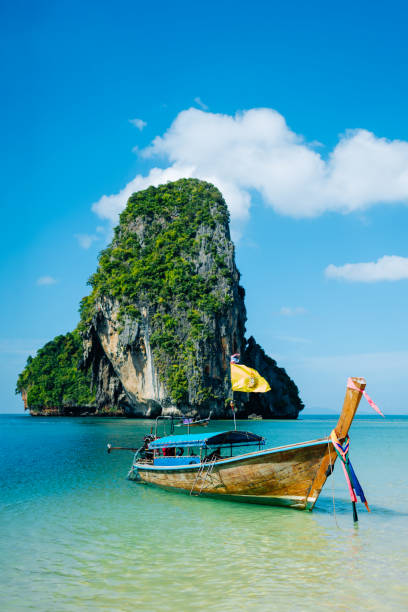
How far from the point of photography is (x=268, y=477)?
10.4 meters

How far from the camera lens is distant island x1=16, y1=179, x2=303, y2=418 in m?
49.4

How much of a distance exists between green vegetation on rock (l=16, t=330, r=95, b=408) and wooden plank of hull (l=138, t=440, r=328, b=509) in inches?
2365

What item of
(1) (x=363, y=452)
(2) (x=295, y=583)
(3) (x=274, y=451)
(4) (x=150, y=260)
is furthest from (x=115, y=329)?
(2) (x=295, y=583)

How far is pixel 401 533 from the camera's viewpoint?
28.5 feet

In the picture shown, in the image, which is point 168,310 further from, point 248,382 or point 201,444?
point 248,382

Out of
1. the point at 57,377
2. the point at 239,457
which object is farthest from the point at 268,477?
the point at 57,377

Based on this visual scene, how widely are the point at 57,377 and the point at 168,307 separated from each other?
30.8m

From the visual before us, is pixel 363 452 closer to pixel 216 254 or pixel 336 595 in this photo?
pixel 336 595

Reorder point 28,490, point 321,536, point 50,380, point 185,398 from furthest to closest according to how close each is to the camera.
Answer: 1. point 50,380
2. point 185,398
3. point 28,490
4. point 321,536

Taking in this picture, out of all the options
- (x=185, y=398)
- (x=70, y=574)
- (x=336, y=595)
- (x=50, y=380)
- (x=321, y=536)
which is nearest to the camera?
(x=336, y=595)

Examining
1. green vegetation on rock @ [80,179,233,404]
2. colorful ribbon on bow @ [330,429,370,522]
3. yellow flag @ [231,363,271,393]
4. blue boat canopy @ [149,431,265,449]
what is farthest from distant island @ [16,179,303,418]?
colorful ribbon on bow @ [330,429,370,522]

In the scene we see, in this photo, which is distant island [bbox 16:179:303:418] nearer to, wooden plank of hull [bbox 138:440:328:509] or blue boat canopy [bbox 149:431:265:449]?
blue boat canopy [bbox 149:431:265:449]

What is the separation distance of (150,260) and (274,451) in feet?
147

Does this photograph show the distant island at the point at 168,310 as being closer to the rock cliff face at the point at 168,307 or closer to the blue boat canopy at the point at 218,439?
the rock cliff face at the point at 168,307
